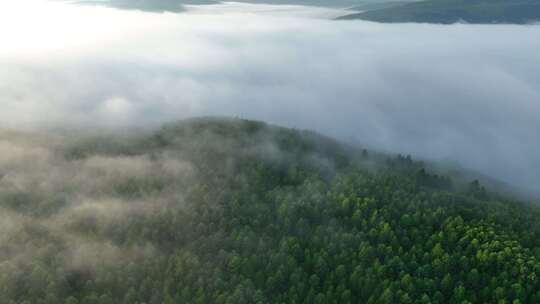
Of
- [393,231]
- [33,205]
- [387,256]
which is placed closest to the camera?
[387,256]

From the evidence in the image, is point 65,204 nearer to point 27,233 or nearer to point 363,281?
point 27,233

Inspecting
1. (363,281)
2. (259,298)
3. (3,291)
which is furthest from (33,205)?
(363,281)

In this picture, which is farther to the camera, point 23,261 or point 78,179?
point 78,179

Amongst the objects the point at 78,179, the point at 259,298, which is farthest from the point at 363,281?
the point at 78,179

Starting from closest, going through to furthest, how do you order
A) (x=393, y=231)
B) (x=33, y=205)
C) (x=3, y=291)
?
(x=3, y=291), (x=393, y=231), (x=33, y=205)

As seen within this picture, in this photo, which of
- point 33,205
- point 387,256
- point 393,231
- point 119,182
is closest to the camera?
point 387,256

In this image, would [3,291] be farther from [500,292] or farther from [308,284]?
[500,292]
